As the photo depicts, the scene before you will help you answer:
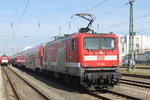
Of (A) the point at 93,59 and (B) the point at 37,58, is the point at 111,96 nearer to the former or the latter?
(A) the point at 93,59

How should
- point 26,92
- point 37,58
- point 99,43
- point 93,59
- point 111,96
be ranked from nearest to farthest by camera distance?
point 111,96
point 93,59
point 99,43
point 26,92
point 37,58

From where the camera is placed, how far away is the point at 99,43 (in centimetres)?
1380

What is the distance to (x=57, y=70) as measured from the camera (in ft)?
57.8

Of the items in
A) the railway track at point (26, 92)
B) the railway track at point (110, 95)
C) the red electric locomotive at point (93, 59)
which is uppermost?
the red electric locomotive at point (93, 59)

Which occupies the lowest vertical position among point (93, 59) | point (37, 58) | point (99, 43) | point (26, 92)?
point (26, 92)

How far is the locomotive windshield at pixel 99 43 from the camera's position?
13.6m

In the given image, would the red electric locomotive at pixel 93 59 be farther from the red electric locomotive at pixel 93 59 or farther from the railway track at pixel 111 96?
the railway track at pixel 111 96

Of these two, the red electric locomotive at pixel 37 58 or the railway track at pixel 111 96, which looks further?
the red electric locomotive at pixel 37 58

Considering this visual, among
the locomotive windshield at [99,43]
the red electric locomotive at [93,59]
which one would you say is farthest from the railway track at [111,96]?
the locomotive windshield at [99,43]

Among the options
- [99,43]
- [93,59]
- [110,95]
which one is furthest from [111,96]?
[99,43]

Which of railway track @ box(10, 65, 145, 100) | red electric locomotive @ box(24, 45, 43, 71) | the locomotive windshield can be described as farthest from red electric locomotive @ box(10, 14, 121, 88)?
red electric locomotive @ box(24, 45, 43, 71)

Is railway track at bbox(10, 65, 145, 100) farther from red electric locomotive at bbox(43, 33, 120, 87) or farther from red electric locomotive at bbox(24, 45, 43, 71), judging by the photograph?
red electric locomotive at bbox(24, 45, 43, 71)

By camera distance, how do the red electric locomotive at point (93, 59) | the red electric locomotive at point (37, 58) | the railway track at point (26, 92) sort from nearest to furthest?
1. the railway track at point (26, 92)
2. the red electric locomotive at point (93, 59)
3. the red electric locomotive at point (37, 58)

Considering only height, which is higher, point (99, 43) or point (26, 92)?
point (99, 43)
